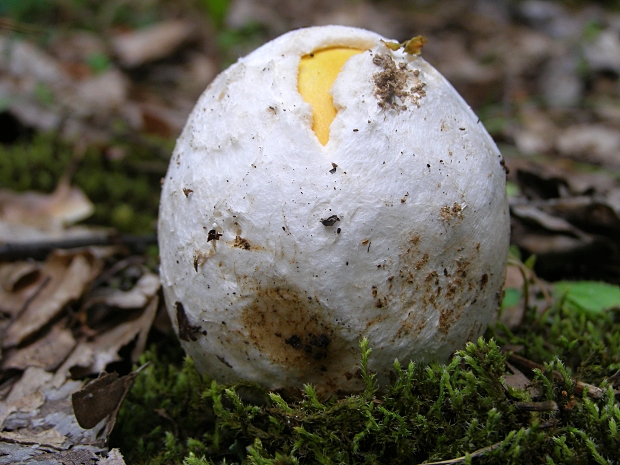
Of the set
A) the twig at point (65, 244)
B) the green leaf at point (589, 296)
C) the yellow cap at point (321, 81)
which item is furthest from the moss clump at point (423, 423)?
the twig at point (65, 244)

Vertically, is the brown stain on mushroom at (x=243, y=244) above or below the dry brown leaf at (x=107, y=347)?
above

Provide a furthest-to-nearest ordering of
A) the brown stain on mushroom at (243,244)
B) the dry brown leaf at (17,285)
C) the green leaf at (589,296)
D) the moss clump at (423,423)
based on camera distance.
Answer: the dry brown leaf at (17,285) < the green leaf at (589,296) < the brown stain on mushroom at (243,244) < the moss clump at (423,423)

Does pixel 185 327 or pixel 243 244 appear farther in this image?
pixel 185 327

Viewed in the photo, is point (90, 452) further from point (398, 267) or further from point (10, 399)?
point (398, 267)

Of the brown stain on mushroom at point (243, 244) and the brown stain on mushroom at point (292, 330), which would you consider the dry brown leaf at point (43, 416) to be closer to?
the brown stain on mushroom at point (292, 330)

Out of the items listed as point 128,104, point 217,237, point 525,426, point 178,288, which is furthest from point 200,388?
point 128,104

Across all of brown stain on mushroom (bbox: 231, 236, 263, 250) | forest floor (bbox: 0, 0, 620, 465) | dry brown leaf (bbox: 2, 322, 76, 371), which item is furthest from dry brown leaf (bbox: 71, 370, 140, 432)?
brown stain on mushroom (bbox: 231, 236, 263, 250)

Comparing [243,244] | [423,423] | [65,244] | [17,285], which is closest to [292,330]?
[243,244]

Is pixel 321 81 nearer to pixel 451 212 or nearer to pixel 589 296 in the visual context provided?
pixel 451 212
